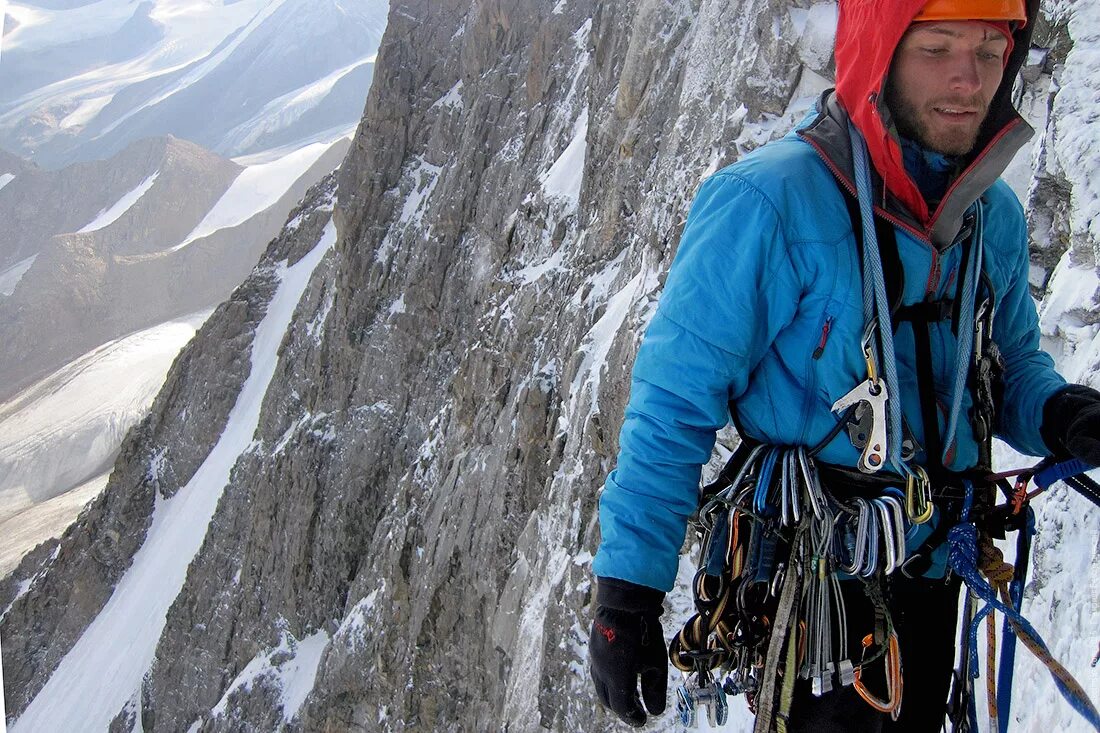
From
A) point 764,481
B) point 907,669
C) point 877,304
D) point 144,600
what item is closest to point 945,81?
point 877,304

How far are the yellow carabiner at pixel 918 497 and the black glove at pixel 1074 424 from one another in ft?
1.54

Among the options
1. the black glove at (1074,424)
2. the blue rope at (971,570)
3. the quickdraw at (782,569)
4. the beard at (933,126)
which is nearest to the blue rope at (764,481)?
the quickdraw at (782,569)

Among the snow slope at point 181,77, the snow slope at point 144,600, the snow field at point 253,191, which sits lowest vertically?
the snow slope at point 144,600

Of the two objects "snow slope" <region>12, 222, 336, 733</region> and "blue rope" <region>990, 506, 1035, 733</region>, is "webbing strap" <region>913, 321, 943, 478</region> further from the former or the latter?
"snow slope" <region>12, 222, 336, 733</region>

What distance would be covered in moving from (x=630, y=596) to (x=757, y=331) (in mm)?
843

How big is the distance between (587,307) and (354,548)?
66.3 ft

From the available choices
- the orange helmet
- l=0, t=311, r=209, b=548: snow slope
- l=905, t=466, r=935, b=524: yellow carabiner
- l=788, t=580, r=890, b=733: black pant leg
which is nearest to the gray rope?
l=905, t=466, r=935, b=524: yellow carabiner

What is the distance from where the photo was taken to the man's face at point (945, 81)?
2.07 metres

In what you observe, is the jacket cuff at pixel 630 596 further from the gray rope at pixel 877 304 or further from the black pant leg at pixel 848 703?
the gray rope at pixel 877 304

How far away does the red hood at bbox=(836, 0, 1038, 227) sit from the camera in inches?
81.4

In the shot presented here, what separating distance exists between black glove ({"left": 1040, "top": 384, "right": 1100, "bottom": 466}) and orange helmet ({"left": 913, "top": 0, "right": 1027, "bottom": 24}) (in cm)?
117

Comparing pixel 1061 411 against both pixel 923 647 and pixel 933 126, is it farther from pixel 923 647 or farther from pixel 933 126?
pixel 933 126

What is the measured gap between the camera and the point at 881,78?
6.80ft

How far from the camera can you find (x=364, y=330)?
34906mm
